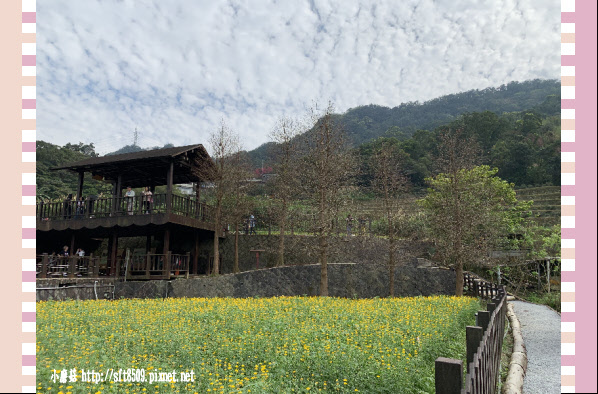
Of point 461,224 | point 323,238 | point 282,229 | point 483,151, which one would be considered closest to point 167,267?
point 282,229

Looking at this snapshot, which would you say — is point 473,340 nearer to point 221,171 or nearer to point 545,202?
point 221,171

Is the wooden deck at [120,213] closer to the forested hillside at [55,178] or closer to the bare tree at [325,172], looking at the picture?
the bare tree at [325,172]

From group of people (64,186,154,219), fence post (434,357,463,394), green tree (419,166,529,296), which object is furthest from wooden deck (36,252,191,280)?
fence post (434,357,463,394)

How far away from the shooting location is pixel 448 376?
2.55 meters

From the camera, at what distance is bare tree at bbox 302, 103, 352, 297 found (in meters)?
16.7

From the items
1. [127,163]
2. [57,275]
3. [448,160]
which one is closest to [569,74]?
[448,160]

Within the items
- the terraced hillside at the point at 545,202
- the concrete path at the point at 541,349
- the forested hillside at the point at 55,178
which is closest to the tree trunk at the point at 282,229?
the concrete path at the point at 541,349

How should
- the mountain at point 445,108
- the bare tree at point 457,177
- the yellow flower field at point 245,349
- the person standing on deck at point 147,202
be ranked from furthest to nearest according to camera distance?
the mountain at point 445,108 → the person standing on deck at point 147,202 → the bare tree at point 457,177 → the yellow flower field at point 245,349

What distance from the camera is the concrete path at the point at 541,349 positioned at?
20.2 ft

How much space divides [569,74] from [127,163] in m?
20.3

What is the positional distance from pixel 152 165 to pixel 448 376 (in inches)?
806

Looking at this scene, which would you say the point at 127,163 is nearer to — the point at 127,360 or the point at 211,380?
the point at 127,360

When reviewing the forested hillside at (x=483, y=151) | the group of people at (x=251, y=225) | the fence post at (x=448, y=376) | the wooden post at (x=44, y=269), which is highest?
the forested hillside at (x=483, y=151)

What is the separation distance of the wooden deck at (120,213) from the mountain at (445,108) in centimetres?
5991
